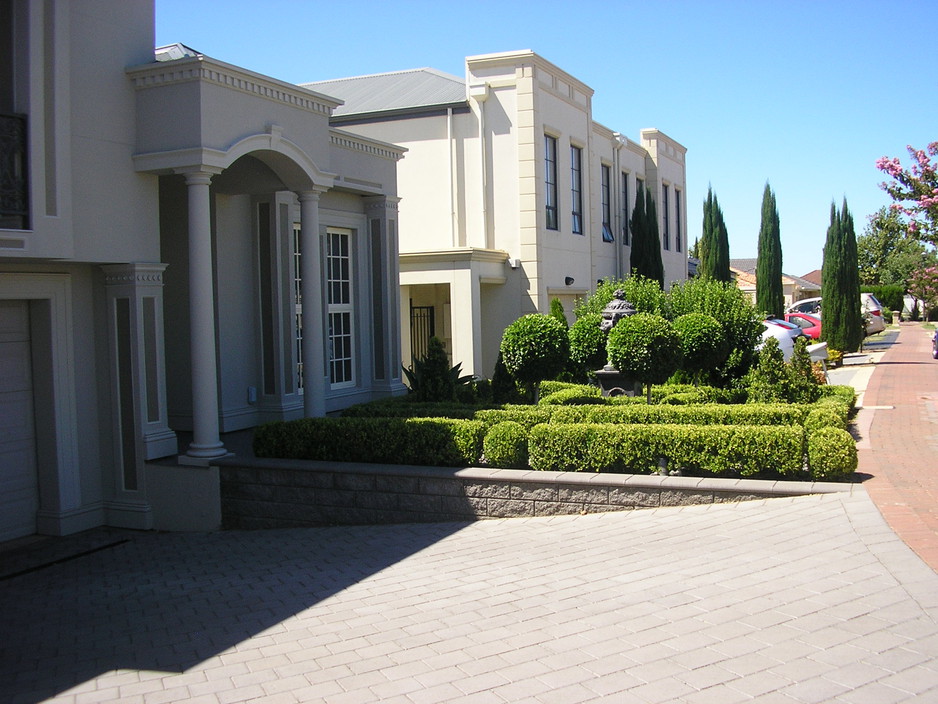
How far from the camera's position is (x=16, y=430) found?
30.2ft

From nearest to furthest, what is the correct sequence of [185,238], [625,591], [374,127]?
[625,591]
[185,238]
[374,127]

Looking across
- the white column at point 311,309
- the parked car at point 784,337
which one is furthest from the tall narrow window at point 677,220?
the white column at point 311,309

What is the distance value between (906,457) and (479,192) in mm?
12016

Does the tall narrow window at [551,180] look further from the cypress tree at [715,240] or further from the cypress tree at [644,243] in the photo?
the cypress tree at [715,240]

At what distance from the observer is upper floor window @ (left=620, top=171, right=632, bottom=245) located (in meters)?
27.2

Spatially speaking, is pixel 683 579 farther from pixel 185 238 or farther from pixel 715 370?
pixel 715 370

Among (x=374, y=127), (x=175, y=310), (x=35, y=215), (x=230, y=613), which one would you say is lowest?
(x=230, y=613)

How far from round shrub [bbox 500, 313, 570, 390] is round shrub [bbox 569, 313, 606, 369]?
1.15 meters

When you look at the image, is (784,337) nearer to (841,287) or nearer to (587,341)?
(841,287)

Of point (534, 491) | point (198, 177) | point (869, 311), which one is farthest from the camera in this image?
point (869, 311)

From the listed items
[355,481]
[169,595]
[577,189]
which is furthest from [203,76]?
[577,189]

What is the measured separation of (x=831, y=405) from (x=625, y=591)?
232 inches

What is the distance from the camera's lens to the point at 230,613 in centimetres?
636

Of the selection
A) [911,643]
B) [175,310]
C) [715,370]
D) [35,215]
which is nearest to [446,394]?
[175,310]
